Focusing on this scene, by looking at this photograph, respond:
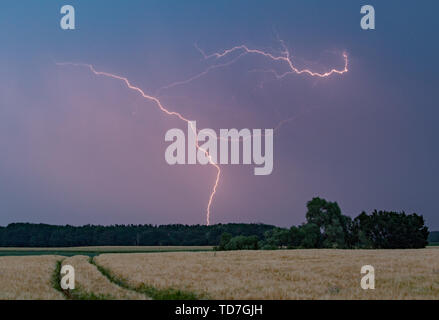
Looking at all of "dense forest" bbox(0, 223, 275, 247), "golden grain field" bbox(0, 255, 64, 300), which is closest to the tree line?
"dense forest" bbox(0, 223, 275, 247)

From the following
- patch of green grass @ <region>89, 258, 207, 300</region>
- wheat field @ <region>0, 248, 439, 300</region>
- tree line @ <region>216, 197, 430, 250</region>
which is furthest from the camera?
tree line @ <region>216, 197, 430, 250</region>

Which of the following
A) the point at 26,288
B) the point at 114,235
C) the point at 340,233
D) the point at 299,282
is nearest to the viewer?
the point at 26,288

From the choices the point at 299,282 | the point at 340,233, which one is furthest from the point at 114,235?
the point at 299,282

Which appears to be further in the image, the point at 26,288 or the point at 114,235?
the point at 114,235

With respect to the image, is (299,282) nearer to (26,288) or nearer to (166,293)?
(166,293)

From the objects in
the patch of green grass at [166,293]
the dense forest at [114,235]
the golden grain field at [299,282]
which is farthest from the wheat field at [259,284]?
the dense forest at [114,235]

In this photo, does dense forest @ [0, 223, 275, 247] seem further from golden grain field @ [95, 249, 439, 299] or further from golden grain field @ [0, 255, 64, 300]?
golden grain field @ [0, 255, 64, 300]

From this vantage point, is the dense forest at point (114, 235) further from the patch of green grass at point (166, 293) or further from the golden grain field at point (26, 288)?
the patch of green grass at point (166, 293)

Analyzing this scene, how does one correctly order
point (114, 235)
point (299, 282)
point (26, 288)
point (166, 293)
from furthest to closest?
point (114, 235) → point (299, 282) → point (26, 288) → point (166, 293)

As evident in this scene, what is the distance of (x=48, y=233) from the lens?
113125 millimetres
